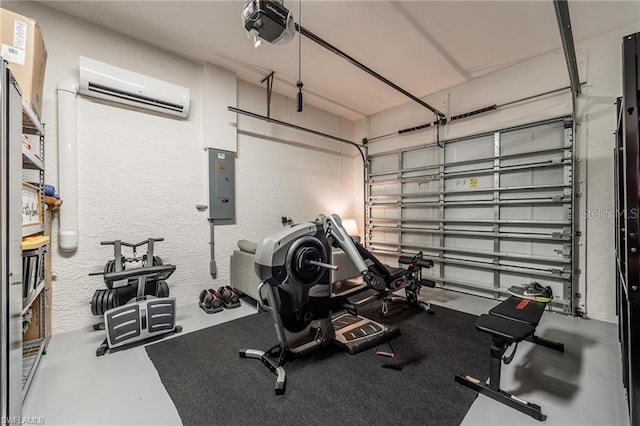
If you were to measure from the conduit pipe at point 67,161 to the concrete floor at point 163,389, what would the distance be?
1.03 m

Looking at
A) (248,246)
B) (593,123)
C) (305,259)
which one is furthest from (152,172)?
(593,123)

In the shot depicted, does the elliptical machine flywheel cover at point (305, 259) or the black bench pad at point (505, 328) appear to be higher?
the elliptical machine flywheel cover at point (305, 259)

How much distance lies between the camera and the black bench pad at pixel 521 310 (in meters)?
1.86

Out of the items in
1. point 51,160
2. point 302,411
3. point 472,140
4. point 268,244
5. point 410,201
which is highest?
point 472,140

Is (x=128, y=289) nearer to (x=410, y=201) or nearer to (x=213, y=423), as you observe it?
(x=213, y=423)

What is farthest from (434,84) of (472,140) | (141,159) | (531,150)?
(141,159)

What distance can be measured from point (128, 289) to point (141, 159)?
1528 millimetres

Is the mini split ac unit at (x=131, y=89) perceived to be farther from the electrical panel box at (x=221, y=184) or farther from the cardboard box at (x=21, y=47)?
the cardboard box at (x=21, y=47)

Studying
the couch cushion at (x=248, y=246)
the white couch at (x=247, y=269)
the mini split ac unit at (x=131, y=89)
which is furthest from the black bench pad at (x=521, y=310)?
the mini split ac unit at (x=131, y=89)

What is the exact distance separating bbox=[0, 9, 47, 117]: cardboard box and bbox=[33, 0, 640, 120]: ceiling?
1050 millimetres

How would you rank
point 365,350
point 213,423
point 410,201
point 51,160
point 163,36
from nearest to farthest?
point 213,423, point 365,350, point 51,160, point 163,36, point 410,201

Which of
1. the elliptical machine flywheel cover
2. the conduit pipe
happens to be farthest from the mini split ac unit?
the elliptical machine flywheel cover

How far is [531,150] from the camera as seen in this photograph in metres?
3.49

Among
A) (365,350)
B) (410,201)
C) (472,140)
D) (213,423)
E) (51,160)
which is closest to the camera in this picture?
(213,423)
